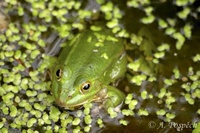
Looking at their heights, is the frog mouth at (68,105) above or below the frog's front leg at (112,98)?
below

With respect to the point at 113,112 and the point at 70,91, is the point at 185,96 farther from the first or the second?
the point at 70,91

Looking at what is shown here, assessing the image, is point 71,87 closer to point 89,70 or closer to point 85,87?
point 85,87

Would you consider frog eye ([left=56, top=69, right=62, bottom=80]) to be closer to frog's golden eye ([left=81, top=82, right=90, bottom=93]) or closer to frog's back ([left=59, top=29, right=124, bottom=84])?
frog's back ([left=59, top=29, right=124, bottom=84])

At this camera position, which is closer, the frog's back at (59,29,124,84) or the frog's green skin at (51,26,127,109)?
the frog's green skin at (51,26,127,109)

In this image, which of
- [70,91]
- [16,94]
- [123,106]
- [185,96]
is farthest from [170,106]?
[16,94]

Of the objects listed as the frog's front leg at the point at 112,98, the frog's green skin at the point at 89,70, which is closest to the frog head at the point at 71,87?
the frog's green skin at the point at 89,70

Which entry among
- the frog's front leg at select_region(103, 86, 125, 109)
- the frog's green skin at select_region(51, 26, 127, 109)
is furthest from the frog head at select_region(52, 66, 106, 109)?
the frog's front leg at select_region(103, 86, 125, 109)

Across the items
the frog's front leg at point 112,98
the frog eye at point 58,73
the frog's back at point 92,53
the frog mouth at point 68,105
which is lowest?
the frog mouth at point 68,105

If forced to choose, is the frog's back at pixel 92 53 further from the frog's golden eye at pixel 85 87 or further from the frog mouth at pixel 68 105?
the frog mouth at pixel 68 105
